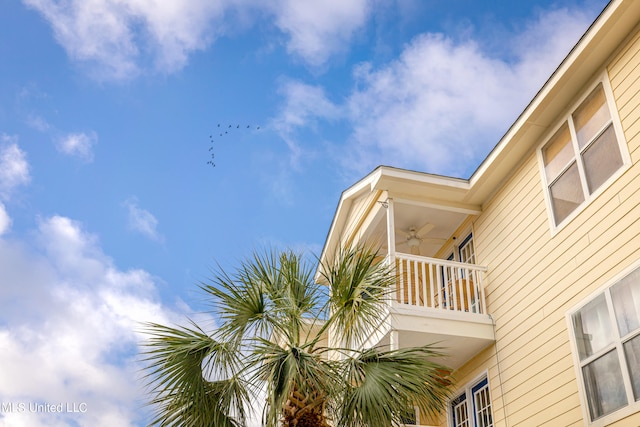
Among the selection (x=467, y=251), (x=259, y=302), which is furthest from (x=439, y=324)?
(x=259, y=302)

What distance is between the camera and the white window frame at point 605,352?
717cm

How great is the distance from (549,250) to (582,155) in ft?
4.65

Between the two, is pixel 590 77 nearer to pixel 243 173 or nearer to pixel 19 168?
pixel 19 168

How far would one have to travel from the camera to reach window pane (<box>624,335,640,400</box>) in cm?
711

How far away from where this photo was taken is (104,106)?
41625 millimetres

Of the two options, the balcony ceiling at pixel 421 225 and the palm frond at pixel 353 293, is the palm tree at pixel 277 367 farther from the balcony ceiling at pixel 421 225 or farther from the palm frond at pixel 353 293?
the balcony ceiling at pixel 421 225

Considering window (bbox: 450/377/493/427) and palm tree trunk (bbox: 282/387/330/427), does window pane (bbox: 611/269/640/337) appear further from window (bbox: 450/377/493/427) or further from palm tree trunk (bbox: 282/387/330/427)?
palm tree trunk (bbox: 282/387/330/427)

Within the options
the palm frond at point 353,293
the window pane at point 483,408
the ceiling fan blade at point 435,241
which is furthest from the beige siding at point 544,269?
the palm frond at point 353,293

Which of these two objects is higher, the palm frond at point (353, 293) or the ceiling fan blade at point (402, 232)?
the ceiling fan blade at point (402, 232)

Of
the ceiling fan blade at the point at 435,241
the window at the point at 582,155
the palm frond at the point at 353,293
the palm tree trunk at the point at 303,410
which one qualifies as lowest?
the palm tree trunk at the point at 303,410

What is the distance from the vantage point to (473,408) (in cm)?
1083

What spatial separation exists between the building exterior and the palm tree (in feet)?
4.84

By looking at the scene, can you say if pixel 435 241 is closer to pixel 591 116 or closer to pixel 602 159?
pixel 591 116

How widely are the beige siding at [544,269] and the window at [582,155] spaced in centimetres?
22
